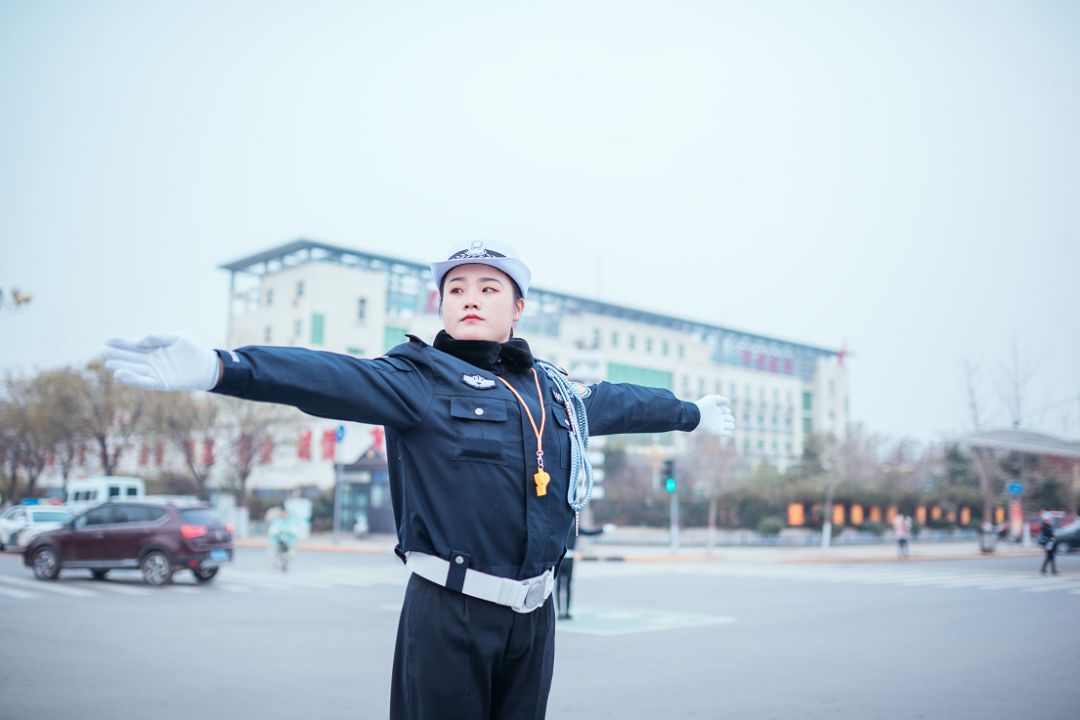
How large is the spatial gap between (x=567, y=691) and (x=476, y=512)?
16.7 feet

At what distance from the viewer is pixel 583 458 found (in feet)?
10.4

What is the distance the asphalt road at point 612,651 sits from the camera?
6824 millimetres

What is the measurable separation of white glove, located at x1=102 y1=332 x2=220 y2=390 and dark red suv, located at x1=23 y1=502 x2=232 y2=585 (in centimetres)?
1548

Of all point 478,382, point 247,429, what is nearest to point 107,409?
point 247,429

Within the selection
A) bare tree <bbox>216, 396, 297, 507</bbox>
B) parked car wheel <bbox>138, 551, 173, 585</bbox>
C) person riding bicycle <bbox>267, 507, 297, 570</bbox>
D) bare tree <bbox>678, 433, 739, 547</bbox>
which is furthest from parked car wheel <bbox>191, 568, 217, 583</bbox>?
bare tree <bbox>678, 433, 739, 547</bbox>

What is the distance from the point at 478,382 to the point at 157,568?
619 inches

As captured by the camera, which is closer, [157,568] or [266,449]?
[157,568]

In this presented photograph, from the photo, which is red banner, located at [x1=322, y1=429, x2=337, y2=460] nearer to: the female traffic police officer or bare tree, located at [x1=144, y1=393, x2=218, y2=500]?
bare tree, located at [x1=144, y1=393, x2=218, y2=500]

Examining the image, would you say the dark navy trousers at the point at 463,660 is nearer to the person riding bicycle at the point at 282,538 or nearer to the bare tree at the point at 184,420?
the person riding bicycle at the point at 282,538

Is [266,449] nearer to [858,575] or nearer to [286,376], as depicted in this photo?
[858,575]

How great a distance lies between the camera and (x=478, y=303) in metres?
3.11

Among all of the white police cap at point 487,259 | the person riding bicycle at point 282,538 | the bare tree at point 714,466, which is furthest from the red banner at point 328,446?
the white police cap at point 487,259

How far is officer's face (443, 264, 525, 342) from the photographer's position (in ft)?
10.2

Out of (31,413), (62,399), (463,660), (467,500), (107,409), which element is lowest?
(463,660)
